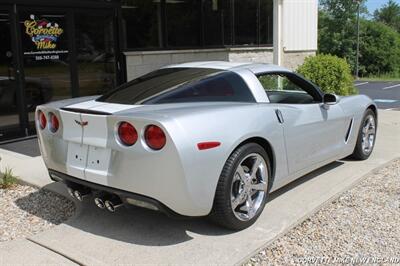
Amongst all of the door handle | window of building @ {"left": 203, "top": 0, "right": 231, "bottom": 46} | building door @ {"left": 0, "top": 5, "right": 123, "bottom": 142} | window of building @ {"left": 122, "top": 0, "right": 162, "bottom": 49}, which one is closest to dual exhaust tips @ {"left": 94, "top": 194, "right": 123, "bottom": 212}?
the door handle

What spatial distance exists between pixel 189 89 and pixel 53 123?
1221 millimetres

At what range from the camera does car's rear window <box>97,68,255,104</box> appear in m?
4.00

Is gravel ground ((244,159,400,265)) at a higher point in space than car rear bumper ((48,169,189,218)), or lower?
lower

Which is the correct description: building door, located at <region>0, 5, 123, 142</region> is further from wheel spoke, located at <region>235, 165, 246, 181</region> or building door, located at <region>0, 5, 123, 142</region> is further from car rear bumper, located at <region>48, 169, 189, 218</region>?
wheel spoke, located at <region>235, 165, 246, 181</region>

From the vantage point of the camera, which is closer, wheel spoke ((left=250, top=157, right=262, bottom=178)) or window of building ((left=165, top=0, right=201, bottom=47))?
wheel spoke ((left=250, top=157, right=262, bottom=178))

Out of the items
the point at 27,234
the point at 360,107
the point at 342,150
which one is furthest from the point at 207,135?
the point at 360,107

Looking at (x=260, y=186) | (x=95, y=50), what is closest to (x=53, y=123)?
(x=260, y=186)

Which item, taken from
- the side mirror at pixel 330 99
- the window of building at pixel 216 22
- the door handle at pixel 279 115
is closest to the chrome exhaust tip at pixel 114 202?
the door handle at pixel 279 115

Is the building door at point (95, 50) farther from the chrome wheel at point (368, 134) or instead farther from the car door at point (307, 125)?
the chrome wheel at point (368, 134)

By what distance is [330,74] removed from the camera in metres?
9.68

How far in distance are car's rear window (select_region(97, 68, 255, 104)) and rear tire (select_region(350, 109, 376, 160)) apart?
7.75 feet

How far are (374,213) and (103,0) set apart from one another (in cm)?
672

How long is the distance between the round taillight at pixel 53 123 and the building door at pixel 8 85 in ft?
13.4

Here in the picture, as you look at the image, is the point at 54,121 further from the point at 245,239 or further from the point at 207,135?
the point at 245,239
